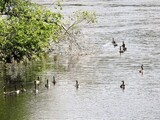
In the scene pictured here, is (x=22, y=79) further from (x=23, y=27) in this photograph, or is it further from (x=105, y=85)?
(x=23, y=27)

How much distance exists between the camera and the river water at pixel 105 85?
46.2 metres

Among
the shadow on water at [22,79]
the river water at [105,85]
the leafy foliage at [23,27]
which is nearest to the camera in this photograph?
the leafy foliage at [23,27]

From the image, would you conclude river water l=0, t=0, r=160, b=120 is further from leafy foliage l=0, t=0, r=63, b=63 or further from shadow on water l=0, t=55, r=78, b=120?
leafy foliage l=0, t=0, r=63, b=63

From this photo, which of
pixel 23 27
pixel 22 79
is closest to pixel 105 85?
pixel 22 79

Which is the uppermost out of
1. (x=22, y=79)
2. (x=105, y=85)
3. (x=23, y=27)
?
(x=23, y=27)

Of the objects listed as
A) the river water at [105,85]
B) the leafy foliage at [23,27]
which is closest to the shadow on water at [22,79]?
the river water at [105,85]

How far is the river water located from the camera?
151 ft

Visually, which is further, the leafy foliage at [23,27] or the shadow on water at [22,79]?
the shadow on water at [22,79]

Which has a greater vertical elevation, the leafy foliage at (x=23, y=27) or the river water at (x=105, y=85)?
the leafy foliage at (x=23, y=27)

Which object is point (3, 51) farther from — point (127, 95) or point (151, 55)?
point (151, 55)

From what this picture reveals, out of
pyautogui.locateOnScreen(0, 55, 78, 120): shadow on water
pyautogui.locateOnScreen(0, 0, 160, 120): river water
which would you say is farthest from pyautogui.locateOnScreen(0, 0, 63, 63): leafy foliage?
pyautogui.locateOnScreen(0, 0, 160, 120): river water

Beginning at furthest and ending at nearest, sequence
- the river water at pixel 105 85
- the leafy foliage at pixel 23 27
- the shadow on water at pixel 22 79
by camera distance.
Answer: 1. the shadow on water at pixel 22 79
2. the river water at pixel 105 85
3. the leafy foliage at pixel 23 27

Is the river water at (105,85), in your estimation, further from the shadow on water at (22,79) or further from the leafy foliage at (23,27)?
the leafy foliage at (23,27)

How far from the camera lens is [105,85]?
183 ft
